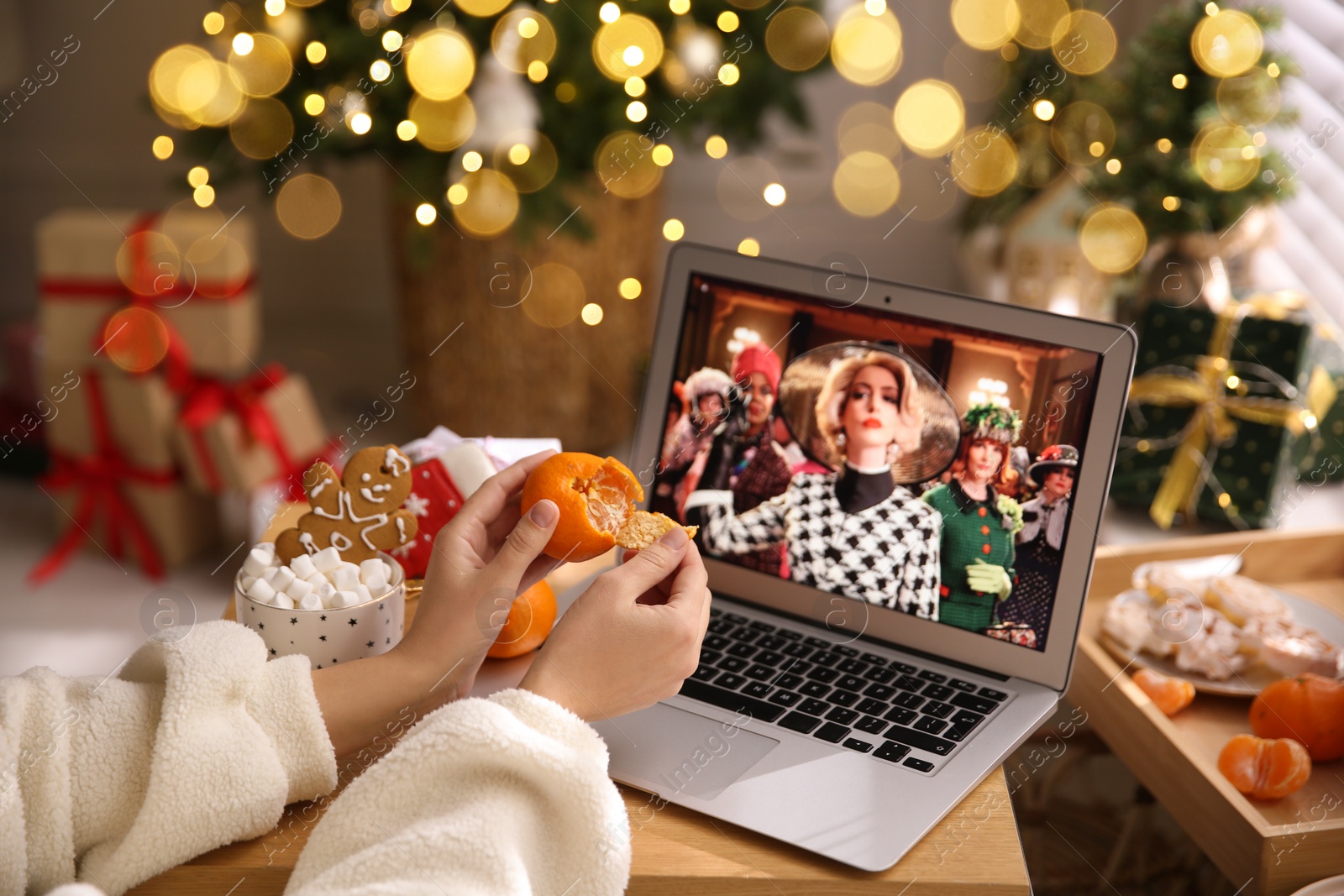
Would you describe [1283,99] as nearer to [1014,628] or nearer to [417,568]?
[1014,628]

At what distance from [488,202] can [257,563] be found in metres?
1.23

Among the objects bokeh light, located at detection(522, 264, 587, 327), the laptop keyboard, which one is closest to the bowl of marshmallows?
the laptop keyboard

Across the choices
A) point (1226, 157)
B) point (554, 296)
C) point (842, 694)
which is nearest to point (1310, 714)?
point (842, 694)

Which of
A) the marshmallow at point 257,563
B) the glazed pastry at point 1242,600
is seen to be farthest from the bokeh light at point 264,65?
the glazed pastry at point 1242,600

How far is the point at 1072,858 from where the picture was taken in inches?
44.8

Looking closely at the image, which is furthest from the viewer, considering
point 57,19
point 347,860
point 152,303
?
point 57,19

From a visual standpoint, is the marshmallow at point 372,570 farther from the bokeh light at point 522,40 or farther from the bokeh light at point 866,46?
the bokeh light at point 866,46

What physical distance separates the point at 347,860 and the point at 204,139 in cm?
176

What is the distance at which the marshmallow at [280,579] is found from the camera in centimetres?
80

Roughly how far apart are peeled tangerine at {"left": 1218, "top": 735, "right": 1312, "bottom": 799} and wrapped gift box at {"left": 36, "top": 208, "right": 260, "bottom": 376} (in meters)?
1.70

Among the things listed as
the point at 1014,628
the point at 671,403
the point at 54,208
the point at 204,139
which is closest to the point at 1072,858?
the point at 1014,628

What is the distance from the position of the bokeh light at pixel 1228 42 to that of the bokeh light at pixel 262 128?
149 cm

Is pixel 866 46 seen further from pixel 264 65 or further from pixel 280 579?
pixel 280 579

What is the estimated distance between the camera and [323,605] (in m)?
0.79
